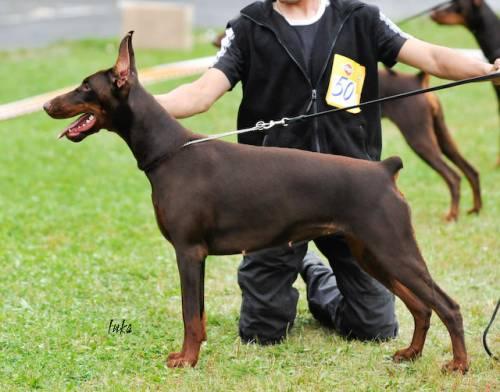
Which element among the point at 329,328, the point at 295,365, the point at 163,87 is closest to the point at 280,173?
the point at 295,365

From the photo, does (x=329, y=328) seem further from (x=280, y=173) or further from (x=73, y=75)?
(x=73, y=75)

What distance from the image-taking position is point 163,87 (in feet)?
41.9

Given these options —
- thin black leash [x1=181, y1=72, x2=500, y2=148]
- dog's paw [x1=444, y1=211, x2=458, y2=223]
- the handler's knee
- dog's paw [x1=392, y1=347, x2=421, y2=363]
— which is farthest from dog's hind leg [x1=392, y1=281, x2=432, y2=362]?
dog's paw [x1=444, y1=211, x2=458, y2=223]

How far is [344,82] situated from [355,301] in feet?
3.86

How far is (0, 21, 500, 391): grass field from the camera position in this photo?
4.32 metres

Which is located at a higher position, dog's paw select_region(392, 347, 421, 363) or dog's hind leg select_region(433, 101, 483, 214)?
dog's paw select_region(392, 347, 421, 363)

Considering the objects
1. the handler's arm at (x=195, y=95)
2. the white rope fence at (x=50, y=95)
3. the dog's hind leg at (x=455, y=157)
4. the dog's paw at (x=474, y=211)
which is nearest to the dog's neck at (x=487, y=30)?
the dog's hind leg at (x=455, y=157)

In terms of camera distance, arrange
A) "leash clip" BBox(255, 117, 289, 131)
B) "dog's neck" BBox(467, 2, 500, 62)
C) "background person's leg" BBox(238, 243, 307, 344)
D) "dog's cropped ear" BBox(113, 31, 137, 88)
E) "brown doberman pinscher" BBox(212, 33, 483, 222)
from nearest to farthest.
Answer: "dog's cropped ear" BBox(113, 31, 137, 88)
"leash clip" BBox(255, 117, 289, 131)
"background person's leg" BBox(238, 243, 307, 344)
"brown doberman pinscher" BBox(212, 33, 483, 222)
"dog's neck" BBox(467, 2, 500, 62)

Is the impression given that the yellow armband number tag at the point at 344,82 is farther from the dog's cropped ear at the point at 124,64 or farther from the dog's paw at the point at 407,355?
the dog's paw at the point at 407,355

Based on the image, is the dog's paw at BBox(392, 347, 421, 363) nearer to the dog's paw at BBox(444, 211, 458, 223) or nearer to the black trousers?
the black trousers

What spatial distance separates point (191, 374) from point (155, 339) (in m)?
0.62

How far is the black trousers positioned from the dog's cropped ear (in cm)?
134

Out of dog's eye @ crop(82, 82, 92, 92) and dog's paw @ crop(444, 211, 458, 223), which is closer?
dog's eye @ crop(82, 82, 92, 92)

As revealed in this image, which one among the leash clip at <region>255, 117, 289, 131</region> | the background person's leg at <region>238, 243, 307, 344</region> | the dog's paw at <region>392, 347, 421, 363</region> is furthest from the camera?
the background person's leg at <region>238, 243, 307, 344</region>
